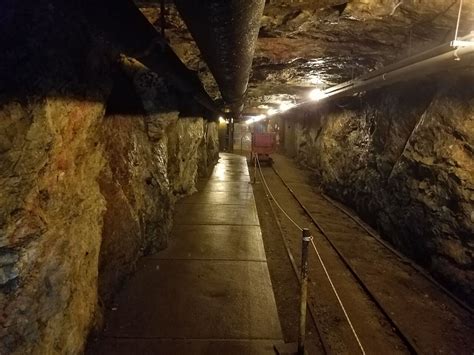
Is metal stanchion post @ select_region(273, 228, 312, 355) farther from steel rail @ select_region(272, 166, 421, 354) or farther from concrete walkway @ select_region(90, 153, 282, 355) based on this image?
steel rail @ select_region(272, 166, 421, 354)

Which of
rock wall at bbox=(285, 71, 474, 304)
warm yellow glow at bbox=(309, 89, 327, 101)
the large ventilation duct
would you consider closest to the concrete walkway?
the large ventilation duct

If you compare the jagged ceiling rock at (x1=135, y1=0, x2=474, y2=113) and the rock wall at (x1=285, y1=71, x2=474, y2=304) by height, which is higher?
the jagged ceiling rock at (x1=135, y1=0, x2=474, y2=113)

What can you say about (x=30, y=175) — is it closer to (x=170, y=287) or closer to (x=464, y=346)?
(x=170, y=287)

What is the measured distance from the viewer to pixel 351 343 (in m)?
4.38

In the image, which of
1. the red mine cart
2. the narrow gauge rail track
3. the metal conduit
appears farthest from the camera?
the red mine cart

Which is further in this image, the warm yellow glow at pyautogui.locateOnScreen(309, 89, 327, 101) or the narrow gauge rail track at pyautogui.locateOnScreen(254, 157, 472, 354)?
the warm yellow glow at pyautogui.locateOnScreen(309, 89, 327, 101)

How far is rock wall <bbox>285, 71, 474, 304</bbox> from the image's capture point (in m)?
5.60

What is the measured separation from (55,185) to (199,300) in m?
2.58

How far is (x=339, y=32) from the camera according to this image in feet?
16.4

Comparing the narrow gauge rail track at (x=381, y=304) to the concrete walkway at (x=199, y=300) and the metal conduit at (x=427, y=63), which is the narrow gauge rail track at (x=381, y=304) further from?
the metal conduit at (x=427, y=63)

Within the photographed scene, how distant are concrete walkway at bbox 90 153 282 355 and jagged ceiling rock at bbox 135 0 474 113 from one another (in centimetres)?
356

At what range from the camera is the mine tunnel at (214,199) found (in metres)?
2.45

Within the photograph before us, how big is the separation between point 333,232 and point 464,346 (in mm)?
4248

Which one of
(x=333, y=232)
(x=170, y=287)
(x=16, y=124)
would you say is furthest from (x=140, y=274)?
(x=333, y=232)
